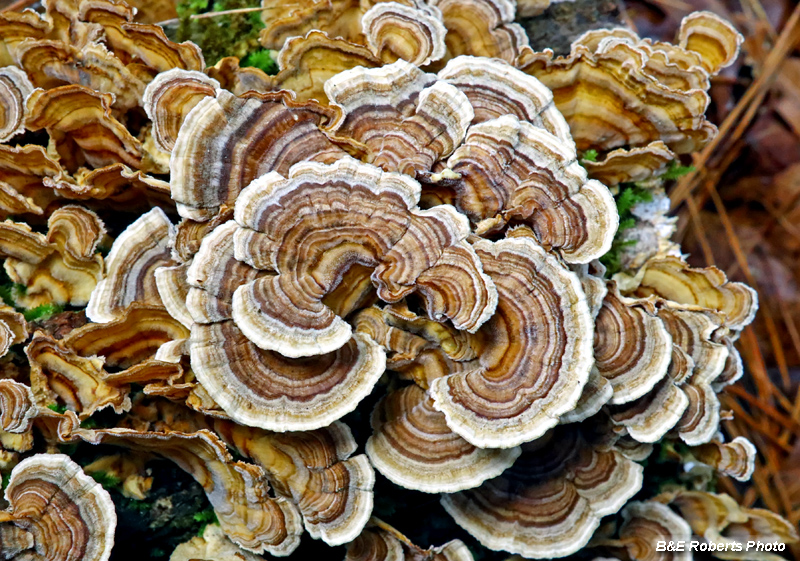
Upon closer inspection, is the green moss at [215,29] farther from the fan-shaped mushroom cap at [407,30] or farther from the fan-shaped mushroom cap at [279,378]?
the fan-shaped mushroom cap at [279,378]

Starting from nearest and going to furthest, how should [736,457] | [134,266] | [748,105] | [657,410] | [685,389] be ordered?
[134,266] < [657,410] < [685,389] < [736,457] < [748,105]

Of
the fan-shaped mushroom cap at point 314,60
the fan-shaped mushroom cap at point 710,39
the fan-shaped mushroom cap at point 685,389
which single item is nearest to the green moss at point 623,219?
the fan-shaped mushroom cap at point 685,389

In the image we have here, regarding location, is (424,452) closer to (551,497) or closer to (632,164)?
(551,497)

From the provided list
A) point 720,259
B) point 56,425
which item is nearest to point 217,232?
point 56,425

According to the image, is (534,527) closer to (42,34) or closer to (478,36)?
(478,36)

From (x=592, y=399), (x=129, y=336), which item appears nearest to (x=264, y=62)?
(x=129, y=336)

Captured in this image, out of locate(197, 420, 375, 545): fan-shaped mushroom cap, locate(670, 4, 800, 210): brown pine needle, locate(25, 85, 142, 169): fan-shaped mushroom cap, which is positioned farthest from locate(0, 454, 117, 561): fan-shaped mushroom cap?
locate(670, 4, 800, 210): brown pine needle

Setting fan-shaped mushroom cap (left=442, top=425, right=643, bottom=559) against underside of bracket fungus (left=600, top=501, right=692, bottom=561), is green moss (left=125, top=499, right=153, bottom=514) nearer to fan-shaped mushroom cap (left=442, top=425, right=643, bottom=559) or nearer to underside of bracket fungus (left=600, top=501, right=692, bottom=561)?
fan-shaped mushroom cap (left=442, top=425, right=643, bottom=559)
